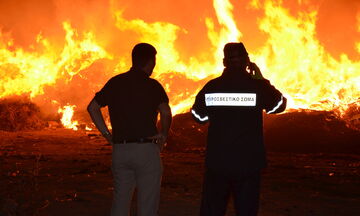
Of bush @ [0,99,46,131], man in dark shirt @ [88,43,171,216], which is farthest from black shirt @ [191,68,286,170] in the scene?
bush @ [0,99,46,131]

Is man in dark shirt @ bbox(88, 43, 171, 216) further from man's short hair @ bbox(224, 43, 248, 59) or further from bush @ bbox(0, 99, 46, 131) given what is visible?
bush @ bbox(0, 99, 46, 131)

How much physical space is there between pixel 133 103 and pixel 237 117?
906 millimetres

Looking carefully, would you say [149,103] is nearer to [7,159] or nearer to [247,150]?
[247,150]

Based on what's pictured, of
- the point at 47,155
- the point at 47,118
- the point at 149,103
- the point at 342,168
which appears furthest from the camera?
the point at 47,118

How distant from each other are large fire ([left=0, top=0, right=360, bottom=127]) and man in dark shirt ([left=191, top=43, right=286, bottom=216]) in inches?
436

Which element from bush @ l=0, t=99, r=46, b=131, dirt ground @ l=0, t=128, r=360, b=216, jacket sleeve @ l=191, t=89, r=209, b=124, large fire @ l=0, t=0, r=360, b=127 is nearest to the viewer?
jacket sleeve @ l=191, t=89, r=209, b=124

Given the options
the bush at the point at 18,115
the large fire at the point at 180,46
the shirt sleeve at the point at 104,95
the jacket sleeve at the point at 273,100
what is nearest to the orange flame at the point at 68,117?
the large fire at the point at 180,46

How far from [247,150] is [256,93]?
0.47 meters

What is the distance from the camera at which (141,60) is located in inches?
166

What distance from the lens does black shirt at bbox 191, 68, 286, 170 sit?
384 centimetres

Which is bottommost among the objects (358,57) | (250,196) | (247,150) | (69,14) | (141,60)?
(250,196)

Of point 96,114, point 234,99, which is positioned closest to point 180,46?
point 96,114

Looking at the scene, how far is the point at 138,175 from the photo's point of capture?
412 cm

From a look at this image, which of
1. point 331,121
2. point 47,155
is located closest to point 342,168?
point 331,121
